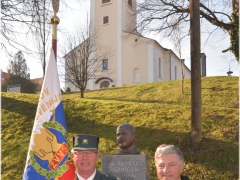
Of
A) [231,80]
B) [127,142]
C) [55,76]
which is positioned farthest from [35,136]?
[231,80]

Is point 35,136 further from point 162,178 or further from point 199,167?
point 199,167

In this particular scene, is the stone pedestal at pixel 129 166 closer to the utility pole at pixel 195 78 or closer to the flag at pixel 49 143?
the flag at pixel 49 143

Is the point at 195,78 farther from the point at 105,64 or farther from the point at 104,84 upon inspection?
the point at 105,64

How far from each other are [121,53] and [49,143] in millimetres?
33622

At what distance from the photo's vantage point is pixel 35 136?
485cm

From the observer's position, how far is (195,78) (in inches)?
402

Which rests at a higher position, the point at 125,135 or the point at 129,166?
the point at 125,135

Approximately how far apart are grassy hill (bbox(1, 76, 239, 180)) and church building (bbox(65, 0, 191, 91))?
20200mm

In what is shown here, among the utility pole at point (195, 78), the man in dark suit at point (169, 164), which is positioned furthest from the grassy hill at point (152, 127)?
the man in dark suit at point (169, 164)

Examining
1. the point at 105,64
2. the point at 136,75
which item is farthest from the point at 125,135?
the point at 105,64

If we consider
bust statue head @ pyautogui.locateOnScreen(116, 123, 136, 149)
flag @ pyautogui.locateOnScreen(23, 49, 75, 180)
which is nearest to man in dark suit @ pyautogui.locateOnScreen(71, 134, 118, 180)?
flag @ pyautogui.locateOnScreen(23, 49, 75, 180)

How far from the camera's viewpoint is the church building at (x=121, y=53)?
37312 mm

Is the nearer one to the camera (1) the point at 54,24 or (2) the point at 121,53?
(1) the point at 54,24

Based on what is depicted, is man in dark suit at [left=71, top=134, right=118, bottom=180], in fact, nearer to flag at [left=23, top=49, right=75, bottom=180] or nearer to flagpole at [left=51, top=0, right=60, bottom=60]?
flag at [left=23, top=49, right=75, bottom=180]
